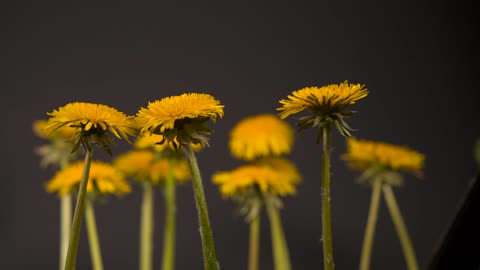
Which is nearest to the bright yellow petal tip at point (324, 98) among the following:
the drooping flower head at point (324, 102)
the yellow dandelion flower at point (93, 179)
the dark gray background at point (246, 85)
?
the drooping flower head at point (324, 102)

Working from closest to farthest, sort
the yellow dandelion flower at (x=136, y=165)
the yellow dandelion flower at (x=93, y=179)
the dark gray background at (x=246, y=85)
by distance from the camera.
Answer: the yellow dandelion flower at (x=93, y=179)
the yellow dandelion flower at (x=136, y=165)
the dark gray background at (x=246, y=85)

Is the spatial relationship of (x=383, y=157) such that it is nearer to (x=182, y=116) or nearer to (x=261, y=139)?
(x=261, y=139)

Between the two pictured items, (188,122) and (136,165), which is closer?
(188,122)

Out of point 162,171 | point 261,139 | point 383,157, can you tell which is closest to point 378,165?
point 383,157

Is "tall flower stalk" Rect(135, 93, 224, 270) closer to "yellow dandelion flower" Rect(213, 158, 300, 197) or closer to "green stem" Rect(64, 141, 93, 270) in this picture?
"green stem" Rect(64, 141, 93, 270)

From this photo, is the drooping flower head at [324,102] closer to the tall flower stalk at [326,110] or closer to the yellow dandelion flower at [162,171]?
the tall flower stalk at [326,110]

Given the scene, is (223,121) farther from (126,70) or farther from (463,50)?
(463,50)

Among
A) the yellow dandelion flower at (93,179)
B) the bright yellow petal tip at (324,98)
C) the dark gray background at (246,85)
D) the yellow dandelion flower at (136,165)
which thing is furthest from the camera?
the dark gray background at (246,85)

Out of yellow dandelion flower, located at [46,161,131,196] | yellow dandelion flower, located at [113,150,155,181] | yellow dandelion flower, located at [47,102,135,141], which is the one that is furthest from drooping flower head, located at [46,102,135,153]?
yellow dandelion flower, located at [113,150,155,181]
